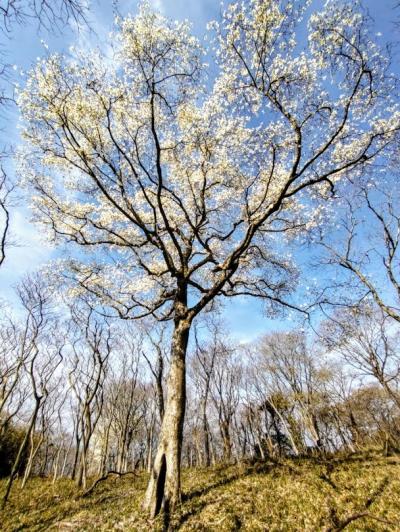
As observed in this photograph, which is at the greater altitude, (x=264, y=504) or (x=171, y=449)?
(x=171, y=449)

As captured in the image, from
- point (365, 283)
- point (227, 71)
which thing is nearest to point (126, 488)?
point (365, 283)

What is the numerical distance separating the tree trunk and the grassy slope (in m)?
0.37

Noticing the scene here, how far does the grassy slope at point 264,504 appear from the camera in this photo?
5598 millimetres

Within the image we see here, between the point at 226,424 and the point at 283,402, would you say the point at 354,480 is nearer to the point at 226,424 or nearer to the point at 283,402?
the point at 226,424

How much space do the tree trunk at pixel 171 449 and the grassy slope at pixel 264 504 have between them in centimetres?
37

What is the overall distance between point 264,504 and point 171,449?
2417 mm

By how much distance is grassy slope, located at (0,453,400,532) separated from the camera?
5.60m

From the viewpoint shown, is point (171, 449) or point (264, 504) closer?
point (264, 504)

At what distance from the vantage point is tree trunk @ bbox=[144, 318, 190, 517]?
21.9 ft

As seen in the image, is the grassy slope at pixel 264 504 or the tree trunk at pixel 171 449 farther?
the tree trunk at pixel 171 449

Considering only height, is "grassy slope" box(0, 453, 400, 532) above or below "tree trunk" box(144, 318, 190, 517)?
below

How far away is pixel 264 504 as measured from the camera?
644 centimetres

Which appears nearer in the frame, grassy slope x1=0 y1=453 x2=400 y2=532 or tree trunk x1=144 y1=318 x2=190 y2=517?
grassy slope x1=0 y1=453 x2=400 y2=532

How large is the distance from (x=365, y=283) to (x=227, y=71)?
10161mm
